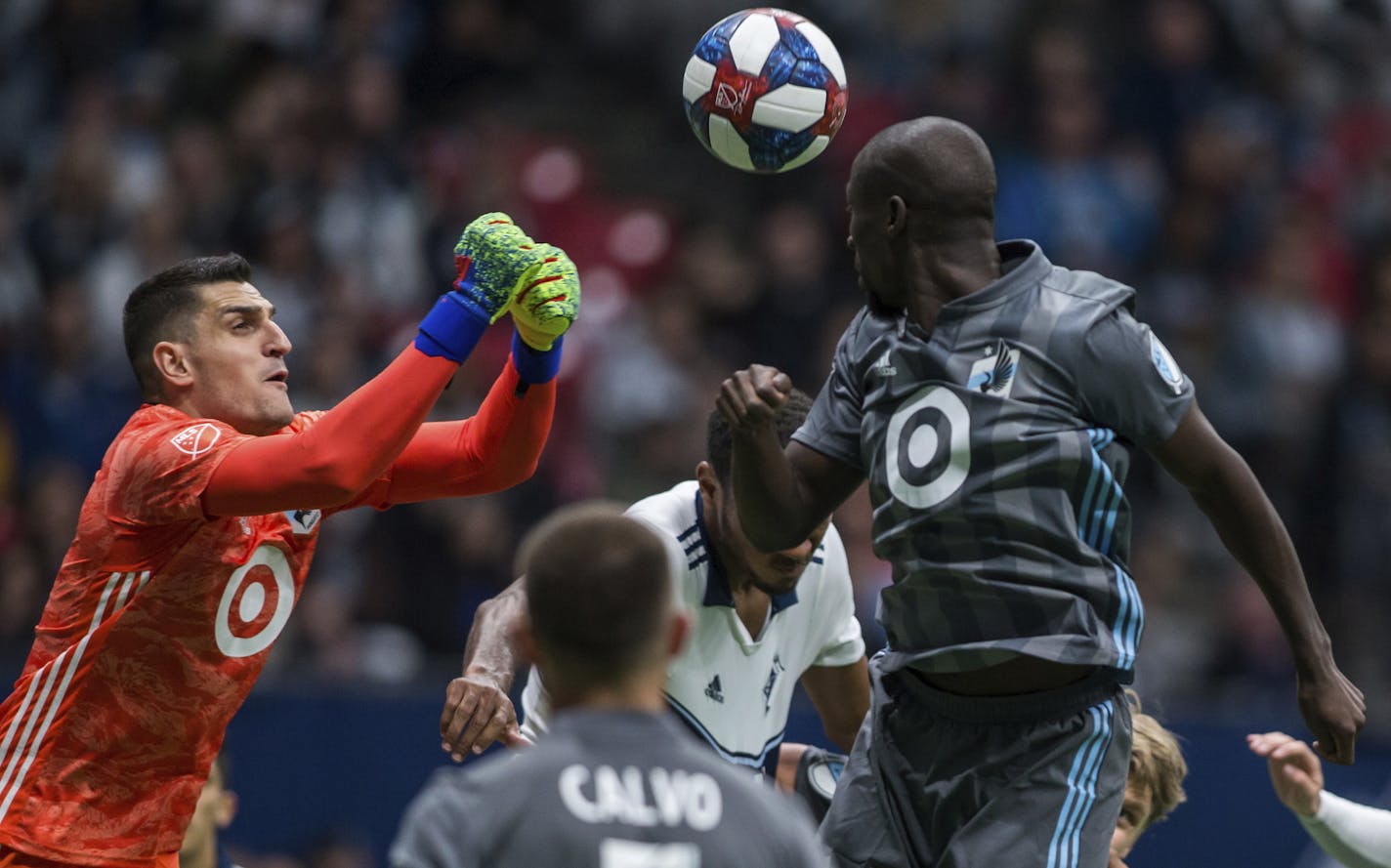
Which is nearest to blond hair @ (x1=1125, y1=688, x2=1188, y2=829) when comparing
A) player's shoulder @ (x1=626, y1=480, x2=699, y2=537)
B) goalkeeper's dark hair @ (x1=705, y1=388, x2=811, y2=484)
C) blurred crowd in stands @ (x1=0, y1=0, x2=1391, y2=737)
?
goalkeeper's dark hair @ (x1=705, y1=388, x2=811, y2=484)

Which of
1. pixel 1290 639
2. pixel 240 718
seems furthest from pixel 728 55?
pixel 240 718

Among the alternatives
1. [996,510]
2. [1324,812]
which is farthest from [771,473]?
[1324,812]

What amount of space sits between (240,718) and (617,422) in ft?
8.66

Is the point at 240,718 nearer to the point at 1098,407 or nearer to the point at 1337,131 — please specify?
the point at 1098,407

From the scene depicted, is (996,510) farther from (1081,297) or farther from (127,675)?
(127,675)

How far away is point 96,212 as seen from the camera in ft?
34.5

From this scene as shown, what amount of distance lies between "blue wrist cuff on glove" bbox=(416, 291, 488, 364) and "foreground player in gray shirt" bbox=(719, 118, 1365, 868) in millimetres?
741

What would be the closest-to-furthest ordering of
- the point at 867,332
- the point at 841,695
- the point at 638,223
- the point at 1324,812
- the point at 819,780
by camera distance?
the point at 867,332
the point at 1324,812
the point at 819,780
the point at 841,695
the point at 638,223

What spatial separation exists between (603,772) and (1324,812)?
2.35 metres

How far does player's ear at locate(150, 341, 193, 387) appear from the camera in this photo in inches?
187

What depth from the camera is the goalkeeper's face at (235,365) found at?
4.76 m

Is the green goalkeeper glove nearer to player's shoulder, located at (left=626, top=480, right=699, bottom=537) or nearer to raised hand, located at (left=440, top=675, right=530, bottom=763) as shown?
player's shoulder, located at (left=626, top=480, right=699, bottom=537)

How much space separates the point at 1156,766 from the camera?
5.02 meters

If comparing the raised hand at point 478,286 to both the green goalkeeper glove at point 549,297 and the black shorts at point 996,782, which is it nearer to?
the green goalkeeper glove at point 549,297
